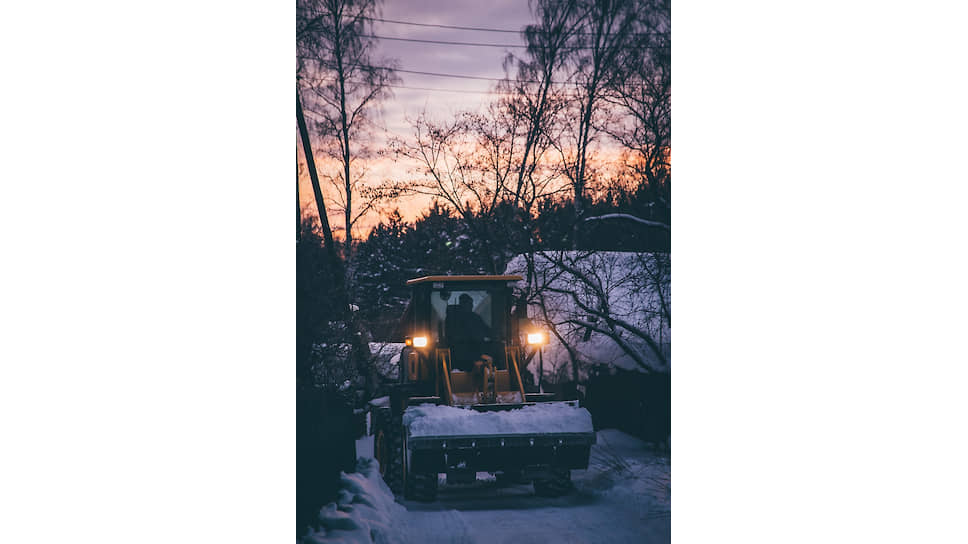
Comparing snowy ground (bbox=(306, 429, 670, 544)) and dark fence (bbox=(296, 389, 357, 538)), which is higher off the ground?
dark fence (bbox=(296, 389, 357, 538))

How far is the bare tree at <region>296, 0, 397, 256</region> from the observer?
8500 mm

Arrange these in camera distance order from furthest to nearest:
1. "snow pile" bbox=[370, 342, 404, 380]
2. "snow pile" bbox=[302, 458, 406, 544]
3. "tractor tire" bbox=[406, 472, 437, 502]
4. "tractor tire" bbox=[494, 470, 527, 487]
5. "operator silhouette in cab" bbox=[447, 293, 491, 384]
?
"snow pile" bbox=[370, 342, 404, 380] → "operator silhouette in cab" bbox=[447, 293, 491, 384] → "tractor tire" bbox=[406, 472, 437, 502] → "tractor tire" bbox=[494, 470, 527, 487] → "snow pile" bbox=[302, 458, 406, 544]

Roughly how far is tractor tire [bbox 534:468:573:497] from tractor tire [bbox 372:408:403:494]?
4.51 ft

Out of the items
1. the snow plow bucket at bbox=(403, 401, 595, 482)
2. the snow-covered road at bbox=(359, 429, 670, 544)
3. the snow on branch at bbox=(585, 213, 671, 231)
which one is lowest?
the snow-covered road at bbox=(359, 429, 670, 544)

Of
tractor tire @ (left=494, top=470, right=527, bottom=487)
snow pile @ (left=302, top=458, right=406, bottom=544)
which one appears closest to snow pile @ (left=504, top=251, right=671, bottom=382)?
tractor tire @ (left=494, top=470, right=527, bottom=487)

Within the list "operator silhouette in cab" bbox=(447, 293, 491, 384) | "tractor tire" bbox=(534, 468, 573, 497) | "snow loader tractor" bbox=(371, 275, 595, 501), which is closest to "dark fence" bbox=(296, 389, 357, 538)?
"snow loader tractor" bbox=(371, 275, 595, 501)

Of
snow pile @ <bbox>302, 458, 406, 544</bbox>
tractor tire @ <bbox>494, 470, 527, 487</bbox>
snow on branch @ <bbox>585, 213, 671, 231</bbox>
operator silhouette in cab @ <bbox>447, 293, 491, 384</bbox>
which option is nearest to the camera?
snow pile @ <bbox>302, 458, 406, 544</bbox>

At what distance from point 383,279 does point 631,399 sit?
361 centimetres

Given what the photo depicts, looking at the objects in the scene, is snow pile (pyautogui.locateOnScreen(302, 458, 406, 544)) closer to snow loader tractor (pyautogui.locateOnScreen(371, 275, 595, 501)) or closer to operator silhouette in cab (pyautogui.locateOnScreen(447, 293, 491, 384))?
snow loader tractor (pyautogui.locateOnScreen(371, 275, 595, 501))

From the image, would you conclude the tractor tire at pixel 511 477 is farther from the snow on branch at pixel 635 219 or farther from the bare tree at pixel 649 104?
the bare tree at pixel 649 104

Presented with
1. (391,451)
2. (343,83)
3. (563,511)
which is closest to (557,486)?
(563,511)

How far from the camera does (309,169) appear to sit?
7.75 metres

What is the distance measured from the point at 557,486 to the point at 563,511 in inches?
34.9

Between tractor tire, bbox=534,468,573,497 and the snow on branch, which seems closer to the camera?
tractor tire, bbox=534,468,573,497
